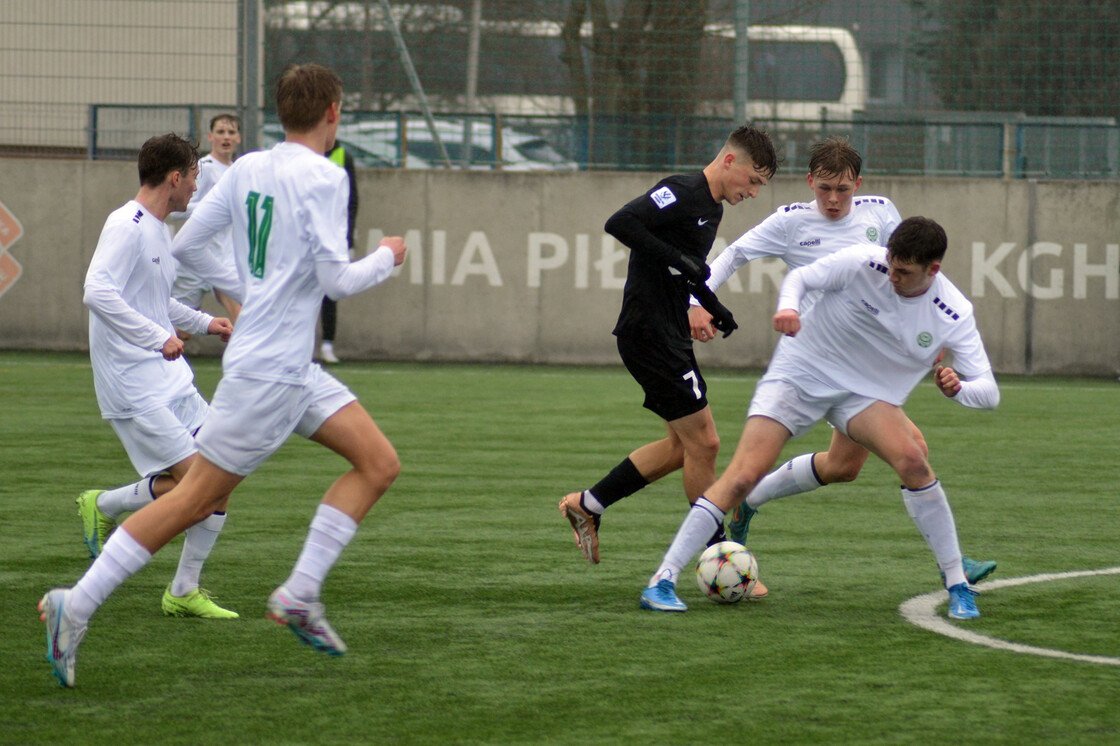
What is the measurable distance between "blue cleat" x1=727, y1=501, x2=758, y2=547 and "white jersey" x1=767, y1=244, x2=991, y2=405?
0.94 meters

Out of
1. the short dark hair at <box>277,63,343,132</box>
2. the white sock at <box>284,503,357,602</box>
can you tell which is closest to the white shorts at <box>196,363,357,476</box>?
the white sock at <box>284,503,357,602</box>

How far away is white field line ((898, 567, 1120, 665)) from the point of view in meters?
4.75

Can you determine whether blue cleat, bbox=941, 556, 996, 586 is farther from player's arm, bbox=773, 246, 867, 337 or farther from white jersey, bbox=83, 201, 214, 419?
white jersey, bbox=83, 201, 214, 419

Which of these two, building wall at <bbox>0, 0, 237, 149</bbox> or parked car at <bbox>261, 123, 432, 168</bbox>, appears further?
parked car at <bbox>261, 123, 432, 168</bbox>

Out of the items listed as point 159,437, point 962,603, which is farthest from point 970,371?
point 159,437

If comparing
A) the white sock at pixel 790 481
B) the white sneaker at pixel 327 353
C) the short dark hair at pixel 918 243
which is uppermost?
the short dark hair at pixel 918 243

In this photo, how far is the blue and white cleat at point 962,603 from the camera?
209 inches

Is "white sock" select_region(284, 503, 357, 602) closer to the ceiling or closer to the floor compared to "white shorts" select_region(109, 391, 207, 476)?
closer to the floor

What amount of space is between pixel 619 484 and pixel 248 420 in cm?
229

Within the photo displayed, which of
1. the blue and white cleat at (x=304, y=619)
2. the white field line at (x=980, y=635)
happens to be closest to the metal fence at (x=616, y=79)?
the white field line at (x=980, y=635)

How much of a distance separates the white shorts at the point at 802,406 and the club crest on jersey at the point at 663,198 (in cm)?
84

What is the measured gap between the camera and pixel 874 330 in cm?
548

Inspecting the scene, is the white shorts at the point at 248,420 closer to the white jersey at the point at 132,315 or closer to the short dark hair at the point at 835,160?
the white jersey at the point at 132,315

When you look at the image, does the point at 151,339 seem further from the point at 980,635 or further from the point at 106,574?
the point at 980,635
